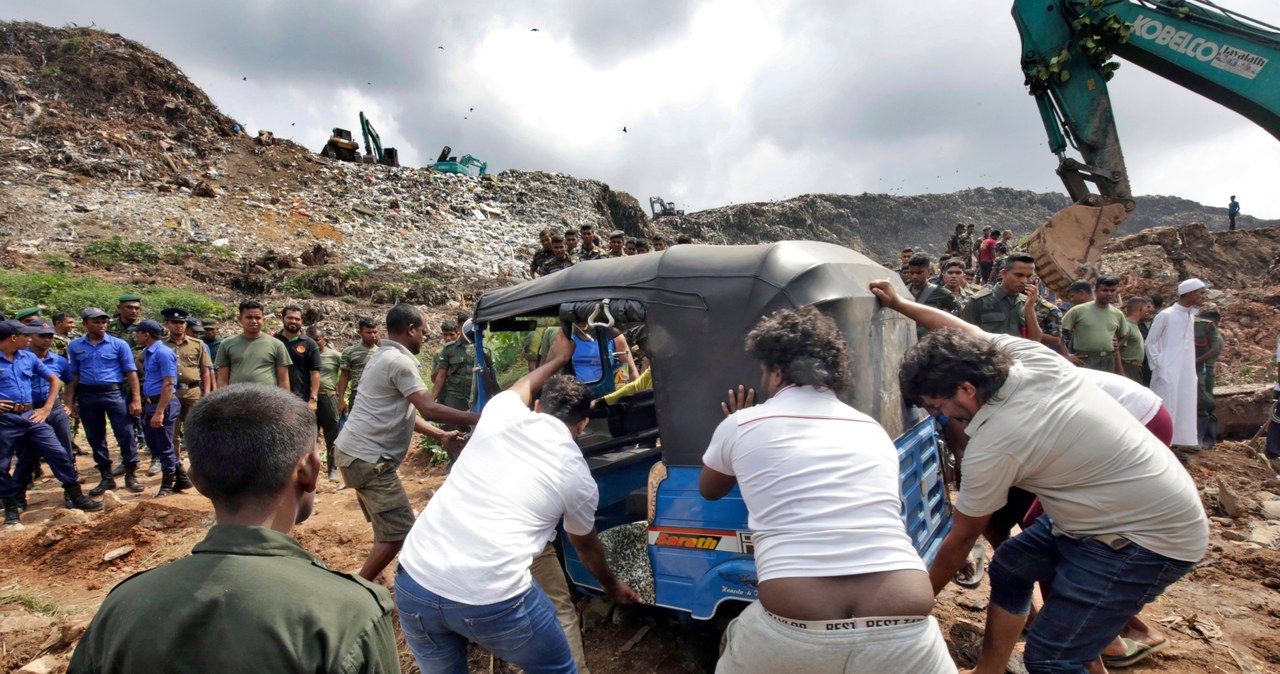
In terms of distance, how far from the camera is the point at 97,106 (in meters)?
20.9

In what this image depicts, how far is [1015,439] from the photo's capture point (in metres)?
1.89

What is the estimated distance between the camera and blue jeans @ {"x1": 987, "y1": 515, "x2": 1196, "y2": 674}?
1929 millimetres

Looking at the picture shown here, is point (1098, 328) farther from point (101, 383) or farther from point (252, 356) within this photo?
point (101, 383)

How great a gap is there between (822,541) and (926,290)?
4031mm

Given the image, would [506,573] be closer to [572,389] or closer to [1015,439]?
[572,389]

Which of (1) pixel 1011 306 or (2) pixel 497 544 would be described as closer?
(2) pixel 497 544

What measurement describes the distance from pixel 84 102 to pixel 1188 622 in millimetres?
29483

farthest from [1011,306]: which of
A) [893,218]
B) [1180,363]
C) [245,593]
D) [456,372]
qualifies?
[893,218]

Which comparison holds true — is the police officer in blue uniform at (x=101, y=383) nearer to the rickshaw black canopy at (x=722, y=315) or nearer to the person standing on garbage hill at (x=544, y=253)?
the person standing on garbage hill at (x=544, y=253)

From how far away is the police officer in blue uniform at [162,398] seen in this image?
5.88 meters

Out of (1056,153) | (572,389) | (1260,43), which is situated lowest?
(572,389)

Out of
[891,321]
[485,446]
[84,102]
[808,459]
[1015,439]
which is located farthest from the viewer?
[84,102]

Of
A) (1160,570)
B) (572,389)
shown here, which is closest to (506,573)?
(572,389)

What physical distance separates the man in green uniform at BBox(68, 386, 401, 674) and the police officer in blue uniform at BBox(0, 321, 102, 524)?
5704 millimetres
